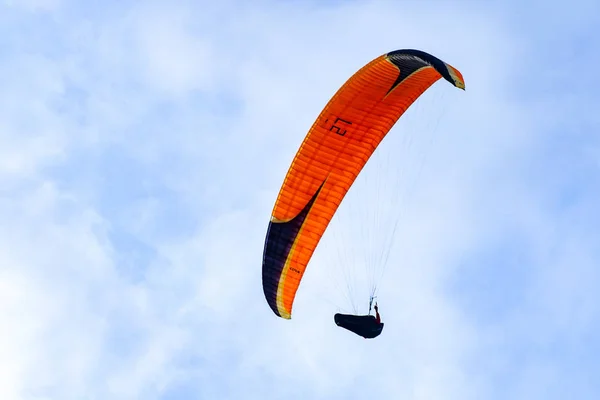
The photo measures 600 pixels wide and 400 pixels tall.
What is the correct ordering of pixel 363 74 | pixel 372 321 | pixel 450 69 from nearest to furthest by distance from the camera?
pixel 450 69 → pixel 363 74 → pixel 372 321

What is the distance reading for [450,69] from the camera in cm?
4050

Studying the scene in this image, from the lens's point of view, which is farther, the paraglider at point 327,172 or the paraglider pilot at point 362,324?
the paraglider pilot at point 362,324

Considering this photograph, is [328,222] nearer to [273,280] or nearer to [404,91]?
[273,280]

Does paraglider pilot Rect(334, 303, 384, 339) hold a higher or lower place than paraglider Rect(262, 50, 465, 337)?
lower

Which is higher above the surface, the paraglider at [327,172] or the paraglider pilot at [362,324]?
the paraglider at [327,172]

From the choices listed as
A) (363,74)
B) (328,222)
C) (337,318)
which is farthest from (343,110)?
(337,318)

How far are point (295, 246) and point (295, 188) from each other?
2383 millimetres

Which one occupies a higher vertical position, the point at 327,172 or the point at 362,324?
the point at 327,172

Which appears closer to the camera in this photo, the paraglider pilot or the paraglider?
the paraglider

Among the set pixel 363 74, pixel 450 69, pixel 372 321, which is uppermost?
pixel 363 74

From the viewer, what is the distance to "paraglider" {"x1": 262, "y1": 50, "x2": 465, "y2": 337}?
45.0 m

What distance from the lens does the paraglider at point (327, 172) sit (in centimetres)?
4500

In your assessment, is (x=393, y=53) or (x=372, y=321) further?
(x=372, y=321)

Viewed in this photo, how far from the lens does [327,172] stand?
46656 millimetres
